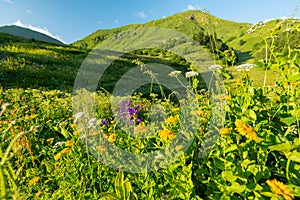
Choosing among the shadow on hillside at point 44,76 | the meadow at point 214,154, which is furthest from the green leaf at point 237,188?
the shadow on hillside at point 44,76

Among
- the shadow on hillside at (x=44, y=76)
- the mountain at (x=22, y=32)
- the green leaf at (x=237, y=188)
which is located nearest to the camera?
the green leaf at (x=237, y=188)

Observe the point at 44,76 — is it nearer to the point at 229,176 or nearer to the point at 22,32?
the point at 229,176

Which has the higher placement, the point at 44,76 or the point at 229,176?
the point at 229,176

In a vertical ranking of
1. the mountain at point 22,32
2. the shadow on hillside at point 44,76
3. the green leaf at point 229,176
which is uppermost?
the mountain at point 22,32

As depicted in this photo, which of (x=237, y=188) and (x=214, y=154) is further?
(x=214, y=154)

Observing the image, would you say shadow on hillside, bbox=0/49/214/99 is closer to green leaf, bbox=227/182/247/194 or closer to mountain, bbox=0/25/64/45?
green leaf, bbox=227/182/247/194

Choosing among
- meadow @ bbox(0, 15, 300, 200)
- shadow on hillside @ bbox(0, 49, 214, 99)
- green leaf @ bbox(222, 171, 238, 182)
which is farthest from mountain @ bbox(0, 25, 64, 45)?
green leaf @ bbox(222, 171, 238, 182)

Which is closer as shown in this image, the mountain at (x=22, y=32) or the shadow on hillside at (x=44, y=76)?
the shadow on hillside at (x=44, y=76)

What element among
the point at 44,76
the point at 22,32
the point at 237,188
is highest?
the point at 22,32

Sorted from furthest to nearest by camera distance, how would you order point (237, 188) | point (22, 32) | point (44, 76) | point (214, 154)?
point (22, 32) < point (44, 76) < point (214, 154) < point (237, 188)

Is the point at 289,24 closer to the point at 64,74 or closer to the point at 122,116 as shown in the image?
the point at 122,116

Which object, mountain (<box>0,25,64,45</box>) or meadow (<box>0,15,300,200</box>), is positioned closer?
meadow (<box>0,15,300,200</box>)

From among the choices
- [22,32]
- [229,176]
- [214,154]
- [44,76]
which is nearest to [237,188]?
[229,176]

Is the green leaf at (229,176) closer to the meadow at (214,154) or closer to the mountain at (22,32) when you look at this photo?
the meadow at (214,154)
